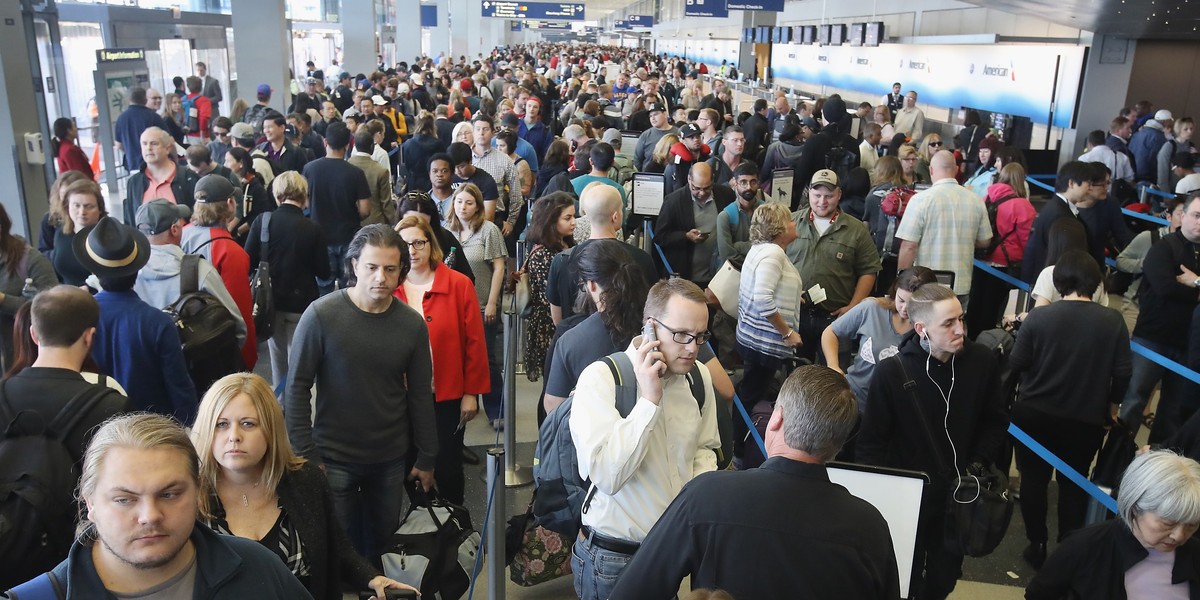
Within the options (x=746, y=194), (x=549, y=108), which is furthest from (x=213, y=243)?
(x=549, y=108)

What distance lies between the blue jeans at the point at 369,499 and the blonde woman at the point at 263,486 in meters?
0.90

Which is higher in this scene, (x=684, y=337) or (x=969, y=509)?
(x=684, y=337)

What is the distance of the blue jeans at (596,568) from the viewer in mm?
2912

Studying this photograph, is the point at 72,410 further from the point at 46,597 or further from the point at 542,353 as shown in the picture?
the point at 542,353

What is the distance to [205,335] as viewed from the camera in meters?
4.23

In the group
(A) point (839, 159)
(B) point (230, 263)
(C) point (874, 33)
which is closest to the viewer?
(B) point (230, 263)

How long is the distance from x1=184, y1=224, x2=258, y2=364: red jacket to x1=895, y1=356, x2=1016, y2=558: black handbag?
11.5ft

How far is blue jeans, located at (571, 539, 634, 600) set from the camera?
2912 millimetres

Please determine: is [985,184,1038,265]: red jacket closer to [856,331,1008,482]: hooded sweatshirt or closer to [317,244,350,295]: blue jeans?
[856,331,1008,482]: hooded sweatshirt

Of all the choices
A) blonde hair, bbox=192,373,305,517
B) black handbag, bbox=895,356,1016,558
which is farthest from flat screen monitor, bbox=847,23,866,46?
blonde hair, bbox=192,373,305,517

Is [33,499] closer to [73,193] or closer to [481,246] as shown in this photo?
[73,193]

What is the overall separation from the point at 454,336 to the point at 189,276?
4.42 ft

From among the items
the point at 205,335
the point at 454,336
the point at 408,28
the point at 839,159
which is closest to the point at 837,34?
the point at 839,159

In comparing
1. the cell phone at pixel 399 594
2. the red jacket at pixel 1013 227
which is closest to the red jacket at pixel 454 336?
the cell phone at pixel 399 594
